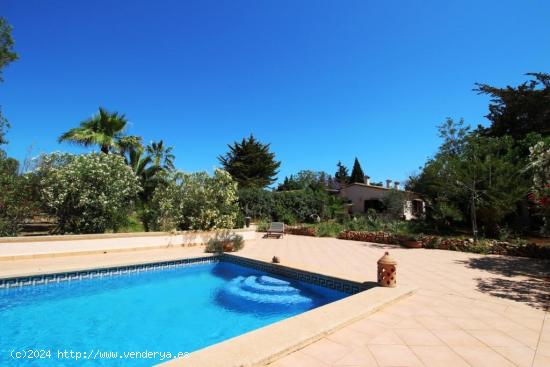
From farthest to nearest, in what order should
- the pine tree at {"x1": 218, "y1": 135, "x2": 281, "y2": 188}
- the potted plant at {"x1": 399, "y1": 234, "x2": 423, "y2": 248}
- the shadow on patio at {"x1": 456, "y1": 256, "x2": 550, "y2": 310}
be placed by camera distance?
the pine tree at {"x1": 218, "y1": 135, "x2": 281, "y2": 188} < the potted plant at {"x1": 399, "y1": 234, "x2": 423, "y2": 248} < the shadow on patio at {"x1": 456, "y1": 256, "x2": 550, "y2": 310}

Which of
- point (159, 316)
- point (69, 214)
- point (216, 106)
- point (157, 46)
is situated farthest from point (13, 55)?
point (159, 316)

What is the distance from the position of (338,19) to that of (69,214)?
13386mm

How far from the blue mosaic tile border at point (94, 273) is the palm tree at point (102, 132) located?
31.4 feet

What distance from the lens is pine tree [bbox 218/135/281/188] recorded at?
127 feet

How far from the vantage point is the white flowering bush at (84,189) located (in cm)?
1071

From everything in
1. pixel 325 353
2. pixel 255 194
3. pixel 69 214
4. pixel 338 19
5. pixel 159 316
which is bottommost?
pixel 159 316

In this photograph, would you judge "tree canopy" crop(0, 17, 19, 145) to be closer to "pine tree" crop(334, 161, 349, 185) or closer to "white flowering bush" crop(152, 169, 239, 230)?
"white flowering bush" crop(152, 169, 239, 230)

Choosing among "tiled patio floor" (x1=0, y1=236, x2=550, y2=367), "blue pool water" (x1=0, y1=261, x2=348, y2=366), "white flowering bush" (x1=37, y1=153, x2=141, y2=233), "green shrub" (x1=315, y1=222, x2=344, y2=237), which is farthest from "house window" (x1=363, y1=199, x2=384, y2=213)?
"white flowering bush" (x1=37, y1=153, x2=141, y2=233)

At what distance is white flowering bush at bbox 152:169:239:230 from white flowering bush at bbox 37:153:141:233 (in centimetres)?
170

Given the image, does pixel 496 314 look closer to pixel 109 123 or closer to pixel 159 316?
pixel 159 316

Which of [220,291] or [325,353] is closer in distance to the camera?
[325,353]

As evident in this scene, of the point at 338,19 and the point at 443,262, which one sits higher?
the point at 338,19

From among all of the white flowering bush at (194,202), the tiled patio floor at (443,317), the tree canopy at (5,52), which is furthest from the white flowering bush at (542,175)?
the tree canopy at (5,52)

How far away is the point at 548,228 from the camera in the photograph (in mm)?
7863
